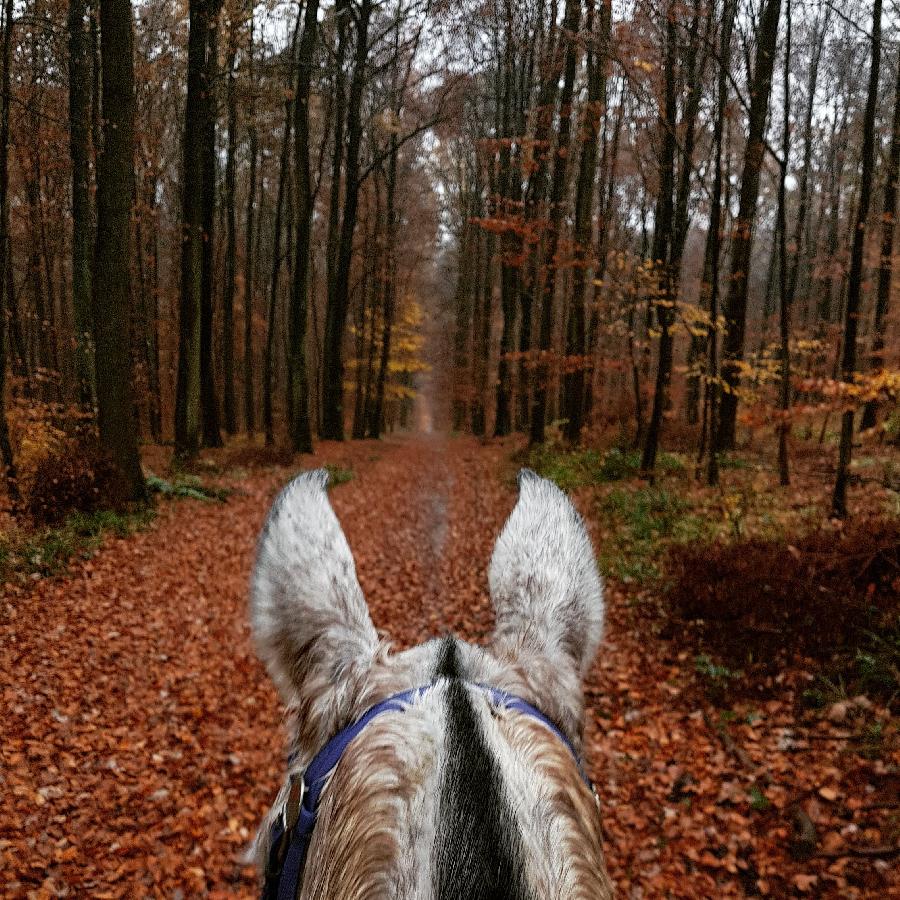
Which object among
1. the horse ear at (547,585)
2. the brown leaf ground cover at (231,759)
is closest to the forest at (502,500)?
the brown leaf ground cover at (231,759)

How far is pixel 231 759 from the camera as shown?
5.07m

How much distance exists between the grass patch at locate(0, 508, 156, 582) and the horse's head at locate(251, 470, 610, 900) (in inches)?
290

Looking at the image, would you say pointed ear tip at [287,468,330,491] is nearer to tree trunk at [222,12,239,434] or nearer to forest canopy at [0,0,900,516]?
forest canopy at [0,0,900,516]

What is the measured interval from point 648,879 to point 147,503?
919 centimetres

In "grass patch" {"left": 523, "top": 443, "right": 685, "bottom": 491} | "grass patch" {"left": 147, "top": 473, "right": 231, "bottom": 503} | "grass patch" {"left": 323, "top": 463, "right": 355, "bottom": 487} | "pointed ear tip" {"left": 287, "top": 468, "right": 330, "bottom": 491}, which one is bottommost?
"grass patch" {"left": 323, "top": 463, "right": 355, "bottom": 487}

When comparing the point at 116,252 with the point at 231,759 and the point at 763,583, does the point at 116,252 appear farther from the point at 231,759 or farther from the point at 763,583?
the point at 763,583

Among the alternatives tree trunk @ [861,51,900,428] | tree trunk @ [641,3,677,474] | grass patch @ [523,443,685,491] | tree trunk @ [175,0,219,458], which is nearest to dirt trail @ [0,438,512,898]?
grass patch @ [523,443,685,491]

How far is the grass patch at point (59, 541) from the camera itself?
750 cm

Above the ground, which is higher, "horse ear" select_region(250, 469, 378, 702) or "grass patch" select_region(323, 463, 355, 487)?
"horse ear" select_region(250, 469, 378, 702)

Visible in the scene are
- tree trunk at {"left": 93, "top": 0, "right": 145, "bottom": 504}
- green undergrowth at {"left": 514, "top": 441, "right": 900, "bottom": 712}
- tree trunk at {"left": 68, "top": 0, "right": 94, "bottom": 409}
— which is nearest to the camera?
green undergrowth at {"left": 514, "top": 441, "right": 900, "bottom": 712}

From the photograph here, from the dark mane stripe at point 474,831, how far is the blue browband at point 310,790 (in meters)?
0.22

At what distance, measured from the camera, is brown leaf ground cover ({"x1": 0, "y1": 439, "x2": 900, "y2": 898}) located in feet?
13.0

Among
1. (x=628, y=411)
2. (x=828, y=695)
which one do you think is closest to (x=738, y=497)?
(x=828, y=695)

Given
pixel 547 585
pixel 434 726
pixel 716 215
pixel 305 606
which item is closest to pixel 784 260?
pixel 716 215
